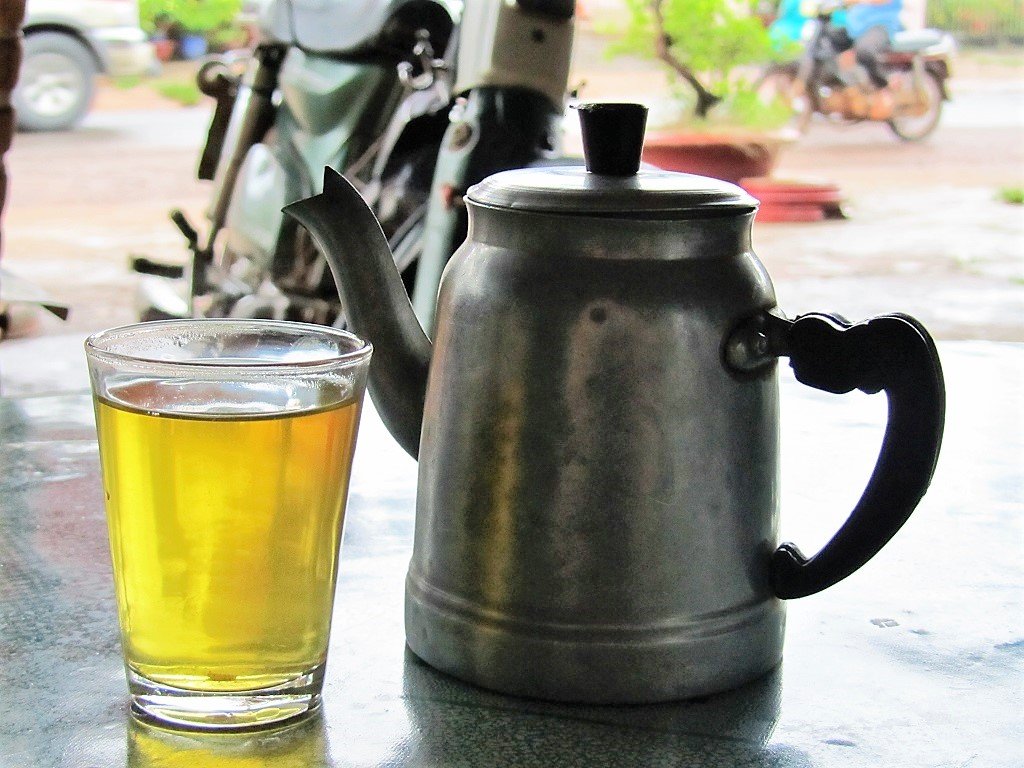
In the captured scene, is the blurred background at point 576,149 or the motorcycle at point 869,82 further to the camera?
the motorcycle at point 869,82

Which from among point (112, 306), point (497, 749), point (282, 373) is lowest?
point (112, 306)

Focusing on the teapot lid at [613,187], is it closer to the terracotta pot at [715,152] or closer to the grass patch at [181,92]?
the terracotta pot at [715,152]

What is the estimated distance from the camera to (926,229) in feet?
18.1

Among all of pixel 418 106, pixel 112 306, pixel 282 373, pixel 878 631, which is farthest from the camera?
pixel 112 306

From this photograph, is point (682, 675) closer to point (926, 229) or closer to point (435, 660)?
point (435, 660)

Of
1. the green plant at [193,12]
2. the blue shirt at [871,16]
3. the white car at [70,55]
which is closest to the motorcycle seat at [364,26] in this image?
the white car at [70,55]

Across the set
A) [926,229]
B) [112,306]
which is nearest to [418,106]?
[112,306]

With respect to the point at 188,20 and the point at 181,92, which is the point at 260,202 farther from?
the point at 188,20

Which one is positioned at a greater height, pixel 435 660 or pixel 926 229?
pixel 435 660

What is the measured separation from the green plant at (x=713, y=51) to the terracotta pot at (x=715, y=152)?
0.71 feet

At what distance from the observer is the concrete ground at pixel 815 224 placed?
4289 millimetres

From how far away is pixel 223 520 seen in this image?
23.4 inches

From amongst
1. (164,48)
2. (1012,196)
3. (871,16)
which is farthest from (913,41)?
(164,48)

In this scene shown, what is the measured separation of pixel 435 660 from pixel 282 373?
A: 0.59 feet
